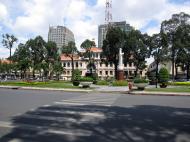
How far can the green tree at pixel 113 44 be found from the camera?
70375mm

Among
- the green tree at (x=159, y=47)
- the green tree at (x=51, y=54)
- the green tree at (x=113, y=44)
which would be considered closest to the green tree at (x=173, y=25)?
the green tree at (x=159, y=47)

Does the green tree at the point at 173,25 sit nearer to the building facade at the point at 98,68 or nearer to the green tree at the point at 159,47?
the green tree at the point at 159,47

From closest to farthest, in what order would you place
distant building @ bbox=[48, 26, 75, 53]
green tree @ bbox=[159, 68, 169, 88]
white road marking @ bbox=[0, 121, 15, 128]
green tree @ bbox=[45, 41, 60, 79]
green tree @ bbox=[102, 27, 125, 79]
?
1. white road marking @ bbox=[0, 121, 15, 128]
2. green tree @ bbox=[159, 68, 169, 88]
3. green tree @ bbox=[102, 27, 125, 79]
4. green tree @ bbox=[45, 41, 60, 79]
5. distant building @ bbox=[48, 26, 75, 53]

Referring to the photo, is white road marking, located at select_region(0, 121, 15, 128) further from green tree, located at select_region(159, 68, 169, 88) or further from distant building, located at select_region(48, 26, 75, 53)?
distant building, located at select_region(48, 26, 75, 53)

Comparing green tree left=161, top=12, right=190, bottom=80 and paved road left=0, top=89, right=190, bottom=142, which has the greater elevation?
green tree left=161, top=12, right=190, bottom=80

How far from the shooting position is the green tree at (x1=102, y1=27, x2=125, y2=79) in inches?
2771

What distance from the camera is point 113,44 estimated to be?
234 feet

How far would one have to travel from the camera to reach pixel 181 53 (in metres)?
64.7

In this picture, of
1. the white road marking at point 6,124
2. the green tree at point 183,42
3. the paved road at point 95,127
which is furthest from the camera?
the green tree at point 183,42

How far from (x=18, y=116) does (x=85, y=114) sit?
2.72m

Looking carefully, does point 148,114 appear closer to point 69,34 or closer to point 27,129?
point 27,129

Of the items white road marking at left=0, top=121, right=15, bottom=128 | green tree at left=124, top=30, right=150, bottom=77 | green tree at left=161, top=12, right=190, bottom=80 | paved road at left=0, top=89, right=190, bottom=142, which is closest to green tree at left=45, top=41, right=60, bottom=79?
green tree at left=124, top=30, right=150, bottom=77

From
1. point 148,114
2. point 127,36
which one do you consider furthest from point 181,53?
point 148,114

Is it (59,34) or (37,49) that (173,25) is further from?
(59,34)
